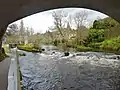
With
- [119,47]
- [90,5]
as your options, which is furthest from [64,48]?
[90,5]

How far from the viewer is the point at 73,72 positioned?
7453 millimetres

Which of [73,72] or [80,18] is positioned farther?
[80,18]

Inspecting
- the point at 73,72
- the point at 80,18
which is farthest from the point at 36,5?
the point at 80,18

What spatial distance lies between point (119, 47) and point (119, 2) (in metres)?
7.16

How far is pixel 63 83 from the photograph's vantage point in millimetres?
6082

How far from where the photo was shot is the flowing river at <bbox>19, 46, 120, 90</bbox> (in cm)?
588

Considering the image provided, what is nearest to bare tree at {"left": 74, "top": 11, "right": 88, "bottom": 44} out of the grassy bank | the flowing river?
the flowing river

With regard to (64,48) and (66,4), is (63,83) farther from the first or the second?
(64,48)

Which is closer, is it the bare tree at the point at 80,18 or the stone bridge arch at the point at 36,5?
the stone bridge arch at the point at 36,5

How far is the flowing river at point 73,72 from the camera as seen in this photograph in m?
5.88

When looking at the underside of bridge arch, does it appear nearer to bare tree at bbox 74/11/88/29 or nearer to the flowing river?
the flowing river

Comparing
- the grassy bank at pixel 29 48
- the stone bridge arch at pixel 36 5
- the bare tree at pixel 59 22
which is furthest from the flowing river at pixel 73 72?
the stone bridge arch at pixel 36 5

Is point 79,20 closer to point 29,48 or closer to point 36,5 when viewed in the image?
point 29,48

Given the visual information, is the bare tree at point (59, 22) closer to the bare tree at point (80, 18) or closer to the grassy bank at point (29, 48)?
the bare tree at point (80, 18)
